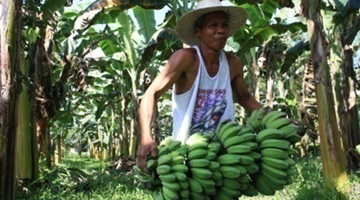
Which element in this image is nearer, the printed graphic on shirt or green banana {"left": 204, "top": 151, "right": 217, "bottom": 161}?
green banana {"left": 204, "top": 151, "right": 217, "bottom": 161}

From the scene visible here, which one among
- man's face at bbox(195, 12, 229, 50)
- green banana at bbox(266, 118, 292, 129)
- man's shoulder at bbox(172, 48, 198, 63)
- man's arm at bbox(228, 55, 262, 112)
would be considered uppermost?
man's face at bbox(195, 12, 229, 50)

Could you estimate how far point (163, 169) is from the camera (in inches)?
63.1

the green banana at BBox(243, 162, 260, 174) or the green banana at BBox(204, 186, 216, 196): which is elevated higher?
the green banana at BBox(243, 162, 260, 174)

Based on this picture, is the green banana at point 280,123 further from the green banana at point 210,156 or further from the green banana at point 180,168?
the green banana at point 180,168

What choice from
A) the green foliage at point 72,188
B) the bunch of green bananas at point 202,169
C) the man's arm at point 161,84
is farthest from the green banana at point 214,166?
the green foliage at point 72,188

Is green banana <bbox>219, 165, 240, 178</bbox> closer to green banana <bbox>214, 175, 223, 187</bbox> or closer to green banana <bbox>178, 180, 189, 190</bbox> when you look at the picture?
green banana <bbox>214, 175, 223, 187</bbox>

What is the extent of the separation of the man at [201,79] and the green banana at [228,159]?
356mm

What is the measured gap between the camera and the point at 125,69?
10.5 metres

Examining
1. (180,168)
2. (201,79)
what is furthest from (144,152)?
(201,79)

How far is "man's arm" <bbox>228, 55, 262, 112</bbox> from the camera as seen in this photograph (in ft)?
7.22

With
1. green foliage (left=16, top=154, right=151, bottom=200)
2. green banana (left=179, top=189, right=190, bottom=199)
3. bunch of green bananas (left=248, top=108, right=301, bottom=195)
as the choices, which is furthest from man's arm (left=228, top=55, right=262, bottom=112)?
green foliage (left=16, top=154, right=151, bottom=200)

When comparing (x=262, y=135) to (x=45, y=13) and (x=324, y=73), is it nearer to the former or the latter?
(x=324, y=73)

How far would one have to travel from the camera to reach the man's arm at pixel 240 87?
7.22 feet

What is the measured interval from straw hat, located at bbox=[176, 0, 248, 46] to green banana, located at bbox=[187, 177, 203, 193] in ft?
2.87
